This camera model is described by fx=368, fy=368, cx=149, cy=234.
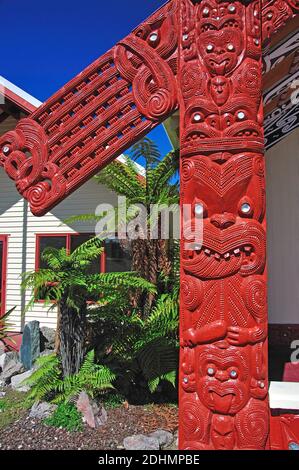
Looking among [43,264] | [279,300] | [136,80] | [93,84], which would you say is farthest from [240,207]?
[43,264]

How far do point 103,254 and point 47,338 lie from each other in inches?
74.6

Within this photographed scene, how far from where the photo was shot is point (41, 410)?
383 cm

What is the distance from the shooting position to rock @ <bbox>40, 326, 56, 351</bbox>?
6636 millimetres

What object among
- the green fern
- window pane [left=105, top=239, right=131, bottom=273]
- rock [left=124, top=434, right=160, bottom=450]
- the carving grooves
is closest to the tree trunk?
the green fern

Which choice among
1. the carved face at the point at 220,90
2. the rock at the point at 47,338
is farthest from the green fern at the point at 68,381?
the carved face at the point at 220,90

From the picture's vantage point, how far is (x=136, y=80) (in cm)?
221

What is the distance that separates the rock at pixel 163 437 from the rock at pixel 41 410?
1.14 meters

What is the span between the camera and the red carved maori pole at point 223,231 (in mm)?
1885

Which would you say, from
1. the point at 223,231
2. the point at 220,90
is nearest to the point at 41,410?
the point at 223,231

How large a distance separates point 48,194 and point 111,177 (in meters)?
3.56

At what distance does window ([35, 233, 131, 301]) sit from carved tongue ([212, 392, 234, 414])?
4.88m

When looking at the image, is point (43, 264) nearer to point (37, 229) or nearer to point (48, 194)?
point (37, 229)

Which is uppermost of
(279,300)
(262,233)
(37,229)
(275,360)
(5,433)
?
(37,229)

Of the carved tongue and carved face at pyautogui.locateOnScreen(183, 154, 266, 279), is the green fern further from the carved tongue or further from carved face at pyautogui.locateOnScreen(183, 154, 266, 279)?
carved face at pyautogui.locateOnScreen(183, 154, 266, 279)
